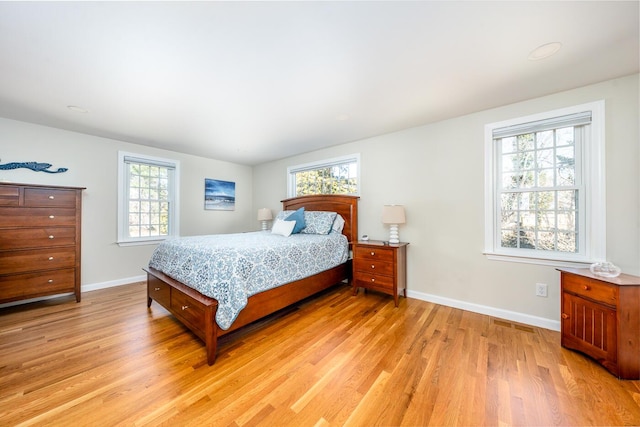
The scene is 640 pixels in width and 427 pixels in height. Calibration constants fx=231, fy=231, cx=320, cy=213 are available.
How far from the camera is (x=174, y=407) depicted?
1.34 m

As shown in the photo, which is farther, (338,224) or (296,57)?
(338,224)

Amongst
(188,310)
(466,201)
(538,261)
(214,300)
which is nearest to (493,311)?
(538,261)

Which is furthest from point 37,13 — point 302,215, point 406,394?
point 406,394

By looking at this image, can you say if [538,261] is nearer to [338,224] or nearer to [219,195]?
[338,224]

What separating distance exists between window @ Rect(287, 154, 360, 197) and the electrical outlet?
2331mm

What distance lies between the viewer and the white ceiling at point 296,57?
1336 mm

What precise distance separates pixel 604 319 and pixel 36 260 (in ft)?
17.7

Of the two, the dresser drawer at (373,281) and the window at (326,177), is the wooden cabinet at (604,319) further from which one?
the window at (326,177)

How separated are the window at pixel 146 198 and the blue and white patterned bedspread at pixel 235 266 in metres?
1.54

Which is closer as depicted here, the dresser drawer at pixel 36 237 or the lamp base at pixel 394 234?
the dresser drawer at pixel 36 237

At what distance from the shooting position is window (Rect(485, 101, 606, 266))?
2068 mm

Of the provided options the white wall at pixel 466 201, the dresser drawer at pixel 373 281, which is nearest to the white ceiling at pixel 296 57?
the white wall at pixel 466 201

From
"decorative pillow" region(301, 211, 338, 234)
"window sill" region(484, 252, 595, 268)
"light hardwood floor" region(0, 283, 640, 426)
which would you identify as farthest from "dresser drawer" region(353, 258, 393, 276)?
"window sill" region(484, 252, 595, 268)

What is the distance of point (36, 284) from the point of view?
2652 millimetres
